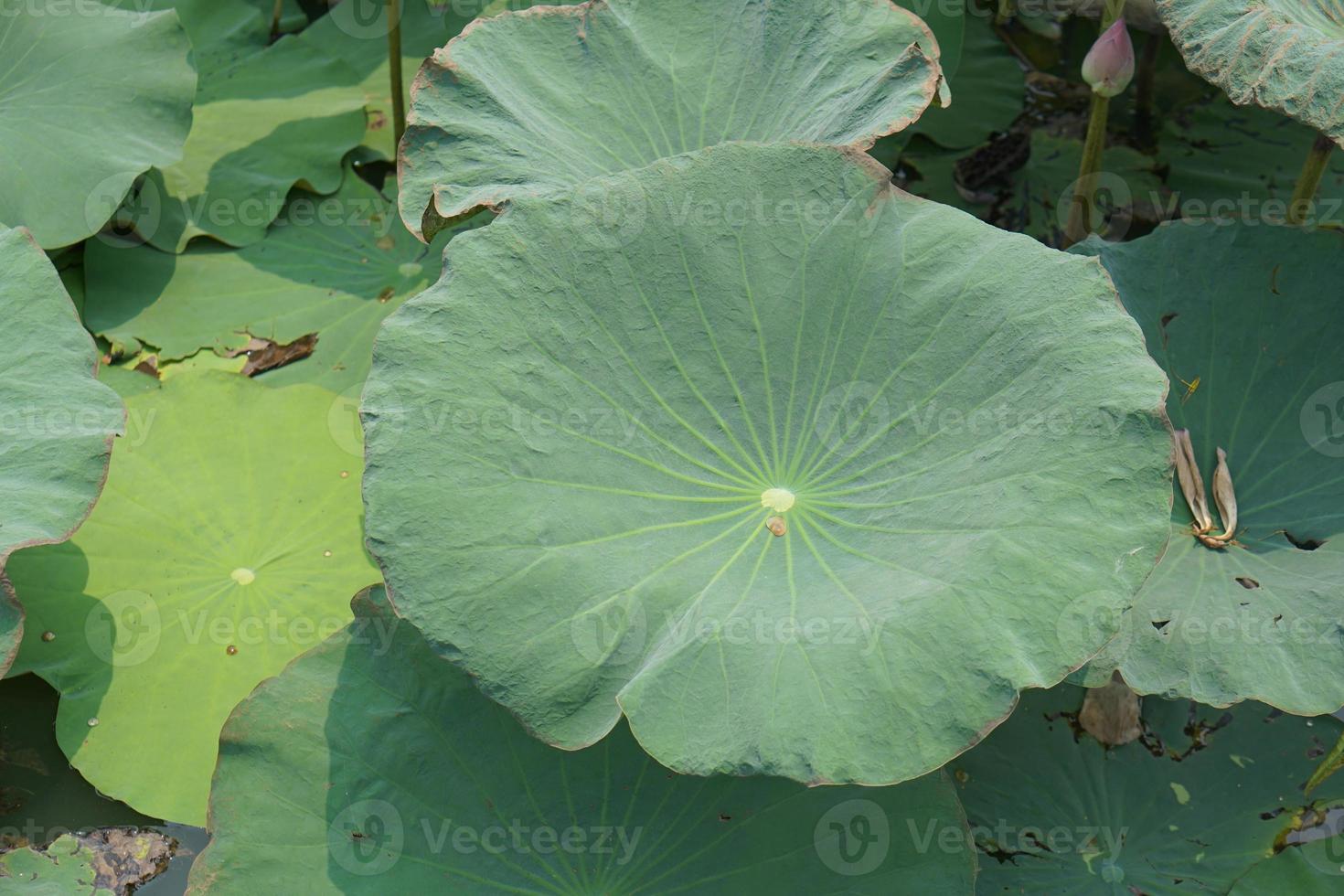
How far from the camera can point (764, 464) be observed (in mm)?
2293

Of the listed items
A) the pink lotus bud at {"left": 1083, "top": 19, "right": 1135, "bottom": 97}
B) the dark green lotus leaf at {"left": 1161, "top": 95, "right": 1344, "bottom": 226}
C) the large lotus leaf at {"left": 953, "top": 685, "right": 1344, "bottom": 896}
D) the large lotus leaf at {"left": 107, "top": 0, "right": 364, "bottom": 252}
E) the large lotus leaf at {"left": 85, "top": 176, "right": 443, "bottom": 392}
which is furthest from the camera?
the dark green lotus leaf at {"left": 1161, "top": 95, "right": 1344, "bottom": 226}

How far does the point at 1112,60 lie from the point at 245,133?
2.59 m

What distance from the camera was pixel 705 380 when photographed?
2336 mm

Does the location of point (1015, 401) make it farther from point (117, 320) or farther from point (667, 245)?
point (117, 320)

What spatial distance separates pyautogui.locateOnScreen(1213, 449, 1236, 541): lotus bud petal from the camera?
2514 millimetres

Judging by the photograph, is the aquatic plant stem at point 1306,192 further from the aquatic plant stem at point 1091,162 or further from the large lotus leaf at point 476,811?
the large lotus leaf at point 476,811

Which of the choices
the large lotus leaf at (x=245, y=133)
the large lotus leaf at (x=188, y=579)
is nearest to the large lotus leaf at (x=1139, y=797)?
the large lotus leaf at (x=188, y=579)

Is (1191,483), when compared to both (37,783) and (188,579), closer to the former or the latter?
(188,579)

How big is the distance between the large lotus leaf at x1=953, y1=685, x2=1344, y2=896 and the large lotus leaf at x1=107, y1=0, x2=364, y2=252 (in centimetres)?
260

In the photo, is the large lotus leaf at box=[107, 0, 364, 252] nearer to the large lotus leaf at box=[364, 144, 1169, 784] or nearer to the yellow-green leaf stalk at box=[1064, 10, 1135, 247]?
the large lotus leaf at box=[364, 144, 1169, 784]

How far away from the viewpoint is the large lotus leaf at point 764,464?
197 cm

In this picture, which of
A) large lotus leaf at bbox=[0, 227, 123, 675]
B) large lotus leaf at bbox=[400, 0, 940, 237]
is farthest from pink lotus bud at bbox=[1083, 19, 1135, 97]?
large lotus leaf at bbox=[0, 227, 123, 675]

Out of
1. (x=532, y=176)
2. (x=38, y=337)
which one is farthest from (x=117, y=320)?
(x=532, y=176)

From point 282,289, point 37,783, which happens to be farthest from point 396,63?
point 37,783
